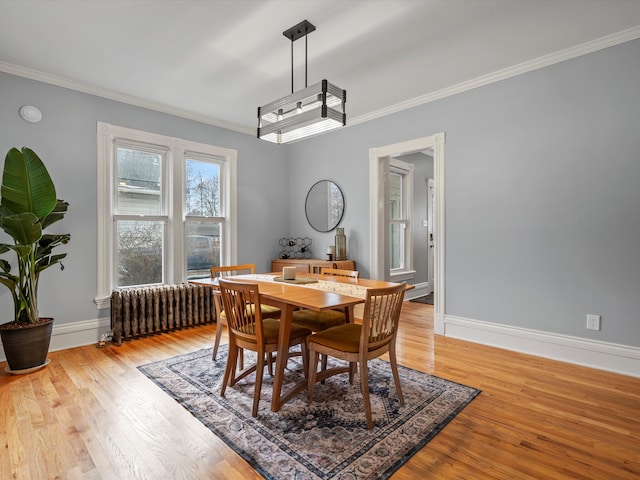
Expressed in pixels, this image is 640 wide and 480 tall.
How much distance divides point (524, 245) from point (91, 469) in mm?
3688

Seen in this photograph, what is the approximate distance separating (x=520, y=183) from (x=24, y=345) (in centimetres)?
473

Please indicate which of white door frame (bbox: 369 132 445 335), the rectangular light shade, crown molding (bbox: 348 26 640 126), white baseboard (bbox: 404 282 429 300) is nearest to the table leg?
the rectangular light shade

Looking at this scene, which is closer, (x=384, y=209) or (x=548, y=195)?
(x=548, y=195)

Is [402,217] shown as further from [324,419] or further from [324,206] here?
[324,419]

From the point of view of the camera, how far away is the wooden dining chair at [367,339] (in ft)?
6.51

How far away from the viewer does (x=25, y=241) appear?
2.77m

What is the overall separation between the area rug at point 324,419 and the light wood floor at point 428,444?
0.08 metres

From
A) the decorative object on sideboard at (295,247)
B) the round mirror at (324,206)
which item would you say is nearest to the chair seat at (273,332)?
the round mirror at (324,206)

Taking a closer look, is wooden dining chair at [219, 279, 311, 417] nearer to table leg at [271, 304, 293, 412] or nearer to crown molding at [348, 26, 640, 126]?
table leg at [271, 304, 293, 412]

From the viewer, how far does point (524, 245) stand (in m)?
3.28

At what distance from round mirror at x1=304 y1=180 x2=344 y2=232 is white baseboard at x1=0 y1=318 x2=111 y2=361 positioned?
119 inches

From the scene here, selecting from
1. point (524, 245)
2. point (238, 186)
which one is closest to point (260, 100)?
point (238, 186)

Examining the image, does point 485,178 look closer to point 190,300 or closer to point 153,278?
point 190,300

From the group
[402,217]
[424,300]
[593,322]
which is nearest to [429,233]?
[402,217]
